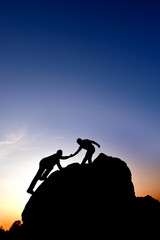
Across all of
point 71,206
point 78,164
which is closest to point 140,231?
point 71,206

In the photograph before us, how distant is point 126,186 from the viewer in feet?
43.3

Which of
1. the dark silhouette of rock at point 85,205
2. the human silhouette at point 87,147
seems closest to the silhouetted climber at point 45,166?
the dark silhouette of rock at point 85,205

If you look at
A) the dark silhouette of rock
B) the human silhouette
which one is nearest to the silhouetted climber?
the dark silhouette of rock

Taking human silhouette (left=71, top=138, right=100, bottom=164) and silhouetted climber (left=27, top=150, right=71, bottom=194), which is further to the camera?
human silhouette (left=71, top=138, right=100, bottom=164)

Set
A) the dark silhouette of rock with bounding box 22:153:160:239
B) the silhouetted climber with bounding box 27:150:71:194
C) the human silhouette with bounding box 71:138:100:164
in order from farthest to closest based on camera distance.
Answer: the human silhouette with bounding box 71:138:100:164, the silhouetted climber with bounding box 27:150:71:194, the dark silhouette of rock with bounding box 22:153:160:239

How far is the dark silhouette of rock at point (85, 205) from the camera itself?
1026 cm

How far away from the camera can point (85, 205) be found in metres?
10.8

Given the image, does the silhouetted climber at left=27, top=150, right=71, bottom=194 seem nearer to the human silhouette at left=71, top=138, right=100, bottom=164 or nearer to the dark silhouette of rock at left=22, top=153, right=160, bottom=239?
the dark silhouette of rock at left=22, top=153, right=160, bottom=239

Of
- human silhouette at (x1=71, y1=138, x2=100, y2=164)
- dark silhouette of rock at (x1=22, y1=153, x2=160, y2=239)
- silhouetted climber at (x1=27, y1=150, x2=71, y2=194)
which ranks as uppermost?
human silhouette at (x1=71, y1=138, x2=100, y2=164)

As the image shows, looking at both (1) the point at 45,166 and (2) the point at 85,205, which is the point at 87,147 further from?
(2) the point at 85,205

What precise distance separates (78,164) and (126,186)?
409 centimetres

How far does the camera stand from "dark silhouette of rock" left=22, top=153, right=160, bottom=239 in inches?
404

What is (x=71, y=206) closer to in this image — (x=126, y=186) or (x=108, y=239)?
(x=108, y=239)

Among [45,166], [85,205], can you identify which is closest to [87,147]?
[45,166]
